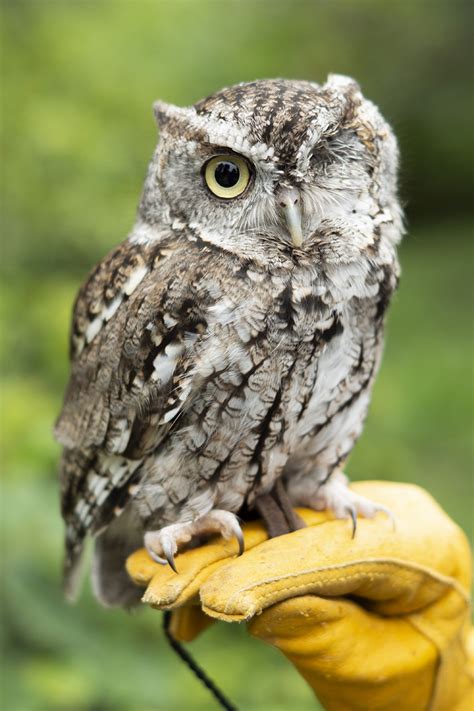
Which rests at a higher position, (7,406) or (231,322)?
(231,322)

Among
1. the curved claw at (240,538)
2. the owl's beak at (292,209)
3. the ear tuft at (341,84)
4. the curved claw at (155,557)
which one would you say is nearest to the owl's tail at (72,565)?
the curved claw at (155,557)

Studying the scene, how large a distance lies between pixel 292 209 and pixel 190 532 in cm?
75

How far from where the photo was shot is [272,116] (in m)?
1.58

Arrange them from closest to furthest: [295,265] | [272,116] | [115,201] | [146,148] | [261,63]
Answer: [272,116] < [295,265] < [115,201] < [146,148] < [261,63]

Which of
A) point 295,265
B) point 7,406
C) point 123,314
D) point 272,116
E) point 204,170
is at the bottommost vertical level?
point 7,406

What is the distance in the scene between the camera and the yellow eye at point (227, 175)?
1.64 meters

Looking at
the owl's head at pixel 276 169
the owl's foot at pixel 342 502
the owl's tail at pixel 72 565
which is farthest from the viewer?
the owl's tail at pixel 72 565

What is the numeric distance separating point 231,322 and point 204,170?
0.32m

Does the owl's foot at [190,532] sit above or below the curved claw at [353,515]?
below

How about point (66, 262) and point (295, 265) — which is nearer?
point (295, 265)

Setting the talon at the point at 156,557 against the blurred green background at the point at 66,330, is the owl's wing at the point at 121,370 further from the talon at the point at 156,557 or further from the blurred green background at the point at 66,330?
A: the blurred green background at the point at 66,330

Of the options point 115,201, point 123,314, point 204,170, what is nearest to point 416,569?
point 123,314

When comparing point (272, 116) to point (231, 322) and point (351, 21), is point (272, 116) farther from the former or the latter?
point (351, 21)

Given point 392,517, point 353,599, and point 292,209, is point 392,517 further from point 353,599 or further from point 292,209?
point 292,209
